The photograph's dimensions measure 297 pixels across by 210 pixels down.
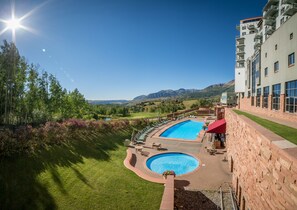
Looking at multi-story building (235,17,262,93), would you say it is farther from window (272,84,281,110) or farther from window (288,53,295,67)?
window (288,53,295,67)

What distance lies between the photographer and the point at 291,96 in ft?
45.2

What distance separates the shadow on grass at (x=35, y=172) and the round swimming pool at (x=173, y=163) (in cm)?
403

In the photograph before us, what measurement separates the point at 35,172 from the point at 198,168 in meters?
10.6

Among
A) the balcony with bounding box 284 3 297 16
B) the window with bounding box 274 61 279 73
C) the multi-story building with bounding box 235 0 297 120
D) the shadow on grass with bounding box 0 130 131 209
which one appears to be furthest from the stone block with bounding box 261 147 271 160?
the balcony with bounding box 284 3 297 16

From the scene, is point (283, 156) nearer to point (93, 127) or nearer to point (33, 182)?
point (33, 182)

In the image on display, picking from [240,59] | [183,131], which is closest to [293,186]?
[183,131]

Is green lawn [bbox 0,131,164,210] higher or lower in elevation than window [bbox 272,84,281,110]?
lower

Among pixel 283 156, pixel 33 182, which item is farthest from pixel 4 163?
pixel 283 156

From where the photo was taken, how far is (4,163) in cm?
898

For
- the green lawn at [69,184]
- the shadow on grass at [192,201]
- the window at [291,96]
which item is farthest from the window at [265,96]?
the green lawn at [69,184]

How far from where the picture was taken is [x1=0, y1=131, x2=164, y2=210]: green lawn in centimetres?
768

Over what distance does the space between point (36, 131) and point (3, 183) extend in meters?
4.72

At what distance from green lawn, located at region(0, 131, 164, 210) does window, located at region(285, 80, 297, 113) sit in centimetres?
1181

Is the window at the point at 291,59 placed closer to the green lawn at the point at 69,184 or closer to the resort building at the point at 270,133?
the resort building at the point at 270,133
